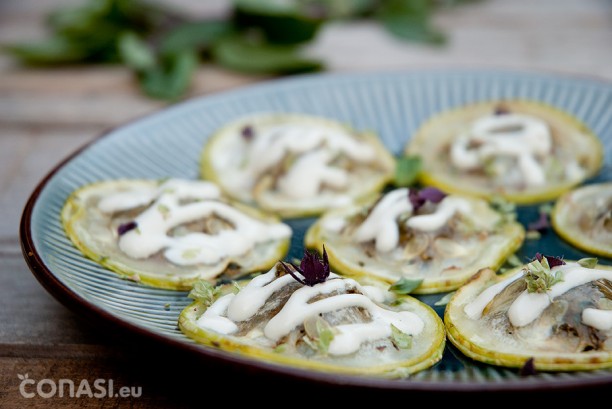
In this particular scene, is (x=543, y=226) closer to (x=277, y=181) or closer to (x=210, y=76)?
(x=277, y=181)

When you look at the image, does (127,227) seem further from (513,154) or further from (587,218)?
(587,218)

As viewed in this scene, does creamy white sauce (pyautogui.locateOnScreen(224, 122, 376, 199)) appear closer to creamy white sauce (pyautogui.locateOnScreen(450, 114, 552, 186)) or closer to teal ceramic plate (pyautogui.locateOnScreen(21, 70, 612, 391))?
teal ceramic plate (pyautogui.locateOnScreen(21, 70, 612, 391))

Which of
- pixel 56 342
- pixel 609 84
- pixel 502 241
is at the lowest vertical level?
pixel 56 342

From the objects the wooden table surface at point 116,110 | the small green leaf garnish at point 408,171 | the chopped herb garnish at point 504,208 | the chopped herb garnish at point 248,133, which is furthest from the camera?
the chopped herb garnish at point 248,133

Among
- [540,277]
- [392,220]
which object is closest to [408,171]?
[392,220]

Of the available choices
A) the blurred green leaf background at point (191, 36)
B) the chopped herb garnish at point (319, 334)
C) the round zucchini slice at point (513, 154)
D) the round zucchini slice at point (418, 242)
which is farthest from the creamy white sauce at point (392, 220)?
the blurred green leaf background at point (191, 36)

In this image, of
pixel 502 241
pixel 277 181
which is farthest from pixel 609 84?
pixel 277 181

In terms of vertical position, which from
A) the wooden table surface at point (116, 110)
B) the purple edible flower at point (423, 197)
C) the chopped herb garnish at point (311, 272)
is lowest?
the wooden table surface at point (116, 110)

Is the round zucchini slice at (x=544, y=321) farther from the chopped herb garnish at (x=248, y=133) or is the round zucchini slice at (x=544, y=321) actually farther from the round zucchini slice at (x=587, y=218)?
the chopped herb garnish at (x=248, y=133)
